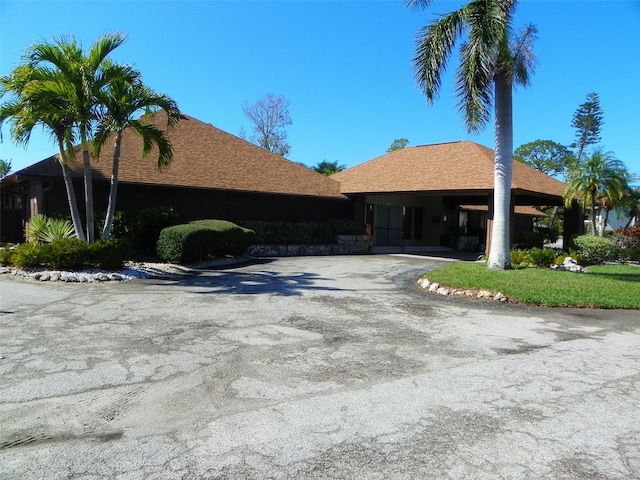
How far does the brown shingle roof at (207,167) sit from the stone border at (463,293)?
10.6 metres

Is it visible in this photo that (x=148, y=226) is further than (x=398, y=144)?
No

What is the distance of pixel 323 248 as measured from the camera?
2102 cm

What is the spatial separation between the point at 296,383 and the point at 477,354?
2564 mm

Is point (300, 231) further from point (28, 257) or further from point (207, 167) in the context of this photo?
point (28, 257)

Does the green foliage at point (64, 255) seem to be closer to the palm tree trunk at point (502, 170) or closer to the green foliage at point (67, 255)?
the green foliage at point (67, 255)

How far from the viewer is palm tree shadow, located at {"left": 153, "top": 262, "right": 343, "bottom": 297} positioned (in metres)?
10.2

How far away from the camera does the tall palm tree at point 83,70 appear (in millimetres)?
11281

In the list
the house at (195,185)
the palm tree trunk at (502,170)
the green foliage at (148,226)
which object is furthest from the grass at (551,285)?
the house at (195,185)

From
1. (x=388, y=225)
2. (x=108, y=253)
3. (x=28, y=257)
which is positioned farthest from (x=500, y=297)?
(x=388, y=225)

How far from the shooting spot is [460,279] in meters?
11.1

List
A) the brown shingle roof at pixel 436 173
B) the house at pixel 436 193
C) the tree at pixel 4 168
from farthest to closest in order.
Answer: the tree at pixel 4 168 < the house at pixel 436 193 < the brown shingle roof at pixel 436 173

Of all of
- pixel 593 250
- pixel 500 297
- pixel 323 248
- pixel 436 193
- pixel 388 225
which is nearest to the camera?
pixel 500 297

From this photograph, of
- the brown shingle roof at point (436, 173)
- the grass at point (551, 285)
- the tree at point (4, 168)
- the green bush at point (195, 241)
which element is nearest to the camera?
the grass at point (551, 285)

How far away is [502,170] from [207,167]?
1258 centimetres
